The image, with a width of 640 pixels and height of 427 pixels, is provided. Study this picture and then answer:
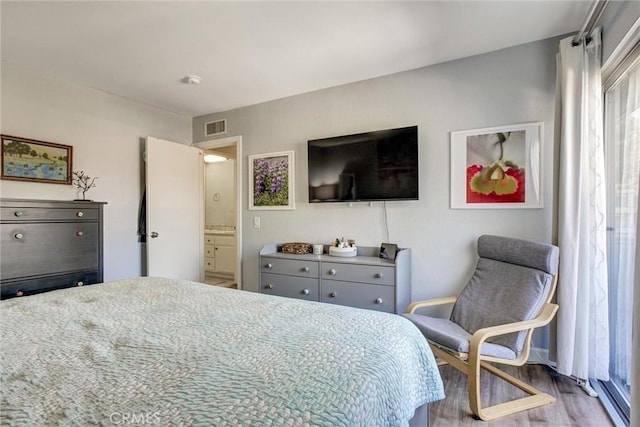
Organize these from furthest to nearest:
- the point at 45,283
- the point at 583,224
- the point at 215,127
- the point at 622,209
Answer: the point at 215,127
the point at 45,283
the point at 583,224
the point at 622,209

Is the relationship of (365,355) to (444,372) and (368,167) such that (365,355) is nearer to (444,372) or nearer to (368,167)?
(444,372)

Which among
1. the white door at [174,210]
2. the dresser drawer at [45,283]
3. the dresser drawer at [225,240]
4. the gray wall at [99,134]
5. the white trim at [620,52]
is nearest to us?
the white trim at [620,52]

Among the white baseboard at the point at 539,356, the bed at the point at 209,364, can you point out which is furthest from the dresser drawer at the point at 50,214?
the white baseboard at the point at 539,356

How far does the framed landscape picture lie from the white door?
73 centimetres

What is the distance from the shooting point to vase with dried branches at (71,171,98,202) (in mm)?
3174

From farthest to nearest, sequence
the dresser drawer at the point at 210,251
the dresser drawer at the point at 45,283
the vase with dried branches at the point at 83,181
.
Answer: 1. the dresser drawer at the point at 210,251
2. the vase with dried branches at the point at 83,181
3. the dresser drawer at the point at 45,283

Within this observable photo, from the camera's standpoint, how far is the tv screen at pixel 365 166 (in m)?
2.82

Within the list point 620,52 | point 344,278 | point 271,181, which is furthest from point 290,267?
point 620,52

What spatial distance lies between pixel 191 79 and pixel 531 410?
3678 mm

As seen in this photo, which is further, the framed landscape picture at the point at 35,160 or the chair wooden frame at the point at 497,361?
the framed landscape picture at the point at 35,160

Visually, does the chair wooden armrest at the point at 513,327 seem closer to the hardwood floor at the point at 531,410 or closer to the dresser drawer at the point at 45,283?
the hardwood floor at the point at 531,410

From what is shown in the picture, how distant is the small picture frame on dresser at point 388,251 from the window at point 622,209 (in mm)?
1455

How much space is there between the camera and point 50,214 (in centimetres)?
253

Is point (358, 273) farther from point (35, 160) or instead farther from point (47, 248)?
point (35, 160)
